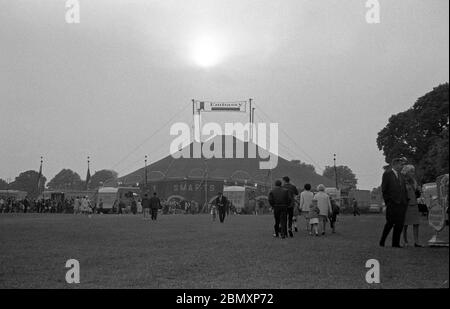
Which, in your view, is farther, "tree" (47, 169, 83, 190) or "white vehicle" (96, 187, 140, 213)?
"tree" (47, 169, 83, 190)

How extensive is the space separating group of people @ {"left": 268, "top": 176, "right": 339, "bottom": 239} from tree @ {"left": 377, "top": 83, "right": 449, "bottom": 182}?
2688 centimetres

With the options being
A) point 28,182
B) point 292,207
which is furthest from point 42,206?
point 28,182

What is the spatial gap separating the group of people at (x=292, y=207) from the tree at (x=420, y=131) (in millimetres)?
26877

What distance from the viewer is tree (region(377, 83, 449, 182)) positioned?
148 feet

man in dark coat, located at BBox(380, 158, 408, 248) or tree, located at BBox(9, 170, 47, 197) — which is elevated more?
tree, located at BBox(9, 170, 47, 197)

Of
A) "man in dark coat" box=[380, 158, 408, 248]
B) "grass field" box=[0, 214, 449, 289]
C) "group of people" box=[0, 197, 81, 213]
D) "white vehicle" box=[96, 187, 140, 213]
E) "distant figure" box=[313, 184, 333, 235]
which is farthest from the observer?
"white vehicle" box=[96, 187, 140, 213]

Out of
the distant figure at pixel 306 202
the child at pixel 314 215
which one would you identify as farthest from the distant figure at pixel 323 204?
the distant figure at pixel 306 202

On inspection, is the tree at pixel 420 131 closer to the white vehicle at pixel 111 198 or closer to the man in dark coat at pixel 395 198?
the white vehicle at pixel 111 198

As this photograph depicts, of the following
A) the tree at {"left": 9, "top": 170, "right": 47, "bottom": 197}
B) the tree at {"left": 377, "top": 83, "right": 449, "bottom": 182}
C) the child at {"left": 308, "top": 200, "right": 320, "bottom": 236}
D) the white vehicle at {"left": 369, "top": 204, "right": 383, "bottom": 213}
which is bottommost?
the white vehicle at {"left": 369, "top": 204, "right": 383, "bottom": 213}

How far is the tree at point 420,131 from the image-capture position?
45219 millimetres

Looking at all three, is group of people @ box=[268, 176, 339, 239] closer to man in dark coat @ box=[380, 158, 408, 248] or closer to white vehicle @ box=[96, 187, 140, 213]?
man in dark coat @ box=[380, 158, 408, 248]

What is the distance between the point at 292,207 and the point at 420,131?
3614 cm

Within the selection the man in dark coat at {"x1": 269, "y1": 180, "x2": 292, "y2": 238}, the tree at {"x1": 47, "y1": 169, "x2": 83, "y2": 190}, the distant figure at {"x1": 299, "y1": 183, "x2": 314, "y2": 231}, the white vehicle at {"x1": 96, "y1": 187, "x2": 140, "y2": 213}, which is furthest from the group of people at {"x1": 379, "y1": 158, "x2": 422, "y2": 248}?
the tree at {"x1": 47, "y1": 169, "x2": 83, "y2": 190}
